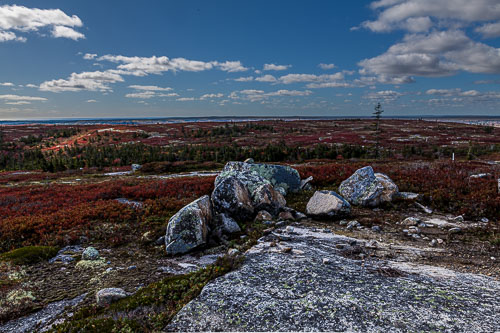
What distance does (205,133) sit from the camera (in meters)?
109

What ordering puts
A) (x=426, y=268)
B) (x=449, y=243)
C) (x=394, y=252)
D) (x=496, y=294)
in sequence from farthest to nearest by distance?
(x=449, y=243)
(x=394, y=252)
(x=426, y=268)
(x=496, y=294)

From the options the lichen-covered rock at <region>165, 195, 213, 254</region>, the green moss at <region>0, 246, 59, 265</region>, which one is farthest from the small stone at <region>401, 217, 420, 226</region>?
the green moss at <region>0, 246, 59, 265</region>

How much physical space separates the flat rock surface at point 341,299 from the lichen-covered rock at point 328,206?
4.51m

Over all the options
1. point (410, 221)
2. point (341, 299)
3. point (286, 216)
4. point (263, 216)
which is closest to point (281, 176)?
point (286, 216)

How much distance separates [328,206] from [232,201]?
184 inches

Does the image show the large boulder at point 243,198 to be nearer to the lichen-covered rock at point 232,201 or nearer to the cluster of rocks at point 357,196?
the lichen-covered rock at point 232,201

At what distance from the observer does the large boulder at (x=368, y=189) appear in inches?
531

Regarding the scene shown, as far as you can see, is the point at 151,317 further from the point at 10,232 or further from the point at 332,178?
the point at 332,178

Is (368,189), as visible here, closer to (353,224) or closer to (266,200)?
(353,224)

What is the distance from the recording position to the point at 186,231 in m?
9.41

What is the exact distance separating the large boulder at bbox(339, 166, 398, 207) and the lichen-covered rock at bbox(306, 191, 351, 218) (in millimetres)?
2156

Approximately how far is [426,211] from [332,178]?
7369 millimetres

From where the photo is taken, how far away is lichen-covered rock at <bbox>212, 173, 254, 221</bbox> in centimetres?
1214

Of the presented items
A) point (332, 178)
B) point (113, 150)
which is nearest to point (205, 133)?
point (113, 150)
